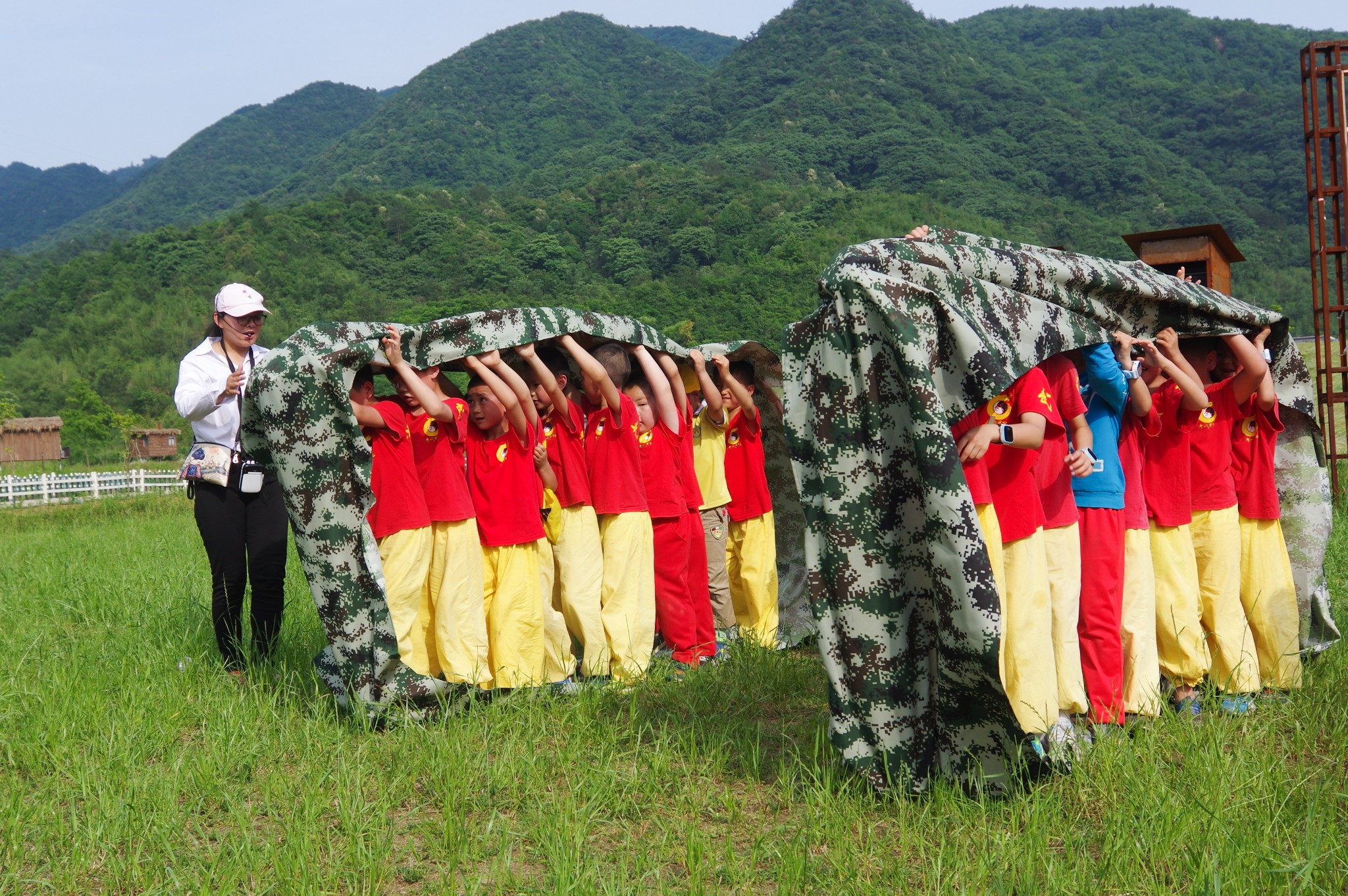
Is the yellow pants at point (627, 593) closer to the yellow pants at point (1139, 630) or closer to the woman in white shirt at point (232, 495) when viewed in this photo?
the woman in white shirt at point (232, 495)

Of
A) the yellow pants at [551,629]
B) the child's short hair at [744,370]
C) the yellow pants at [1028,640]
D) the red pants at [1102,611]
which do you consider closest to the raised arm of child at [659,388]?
the child's short hair at [744,370]

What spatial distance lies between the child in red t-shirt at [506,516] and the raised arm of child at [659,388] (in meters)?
0.90

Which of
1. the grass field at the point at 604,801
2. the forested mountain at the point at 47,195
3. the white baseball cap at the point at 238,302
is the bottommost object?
the grass field at the point at 604,801

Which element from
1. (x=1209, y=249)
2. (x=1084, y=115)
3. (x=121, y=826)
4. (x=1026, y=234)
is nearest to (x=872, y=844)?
(x=121, y=826)

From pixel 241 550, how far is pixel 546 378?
5.79 ft

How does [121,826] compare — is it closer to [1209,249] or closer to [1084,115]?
[1209,249]

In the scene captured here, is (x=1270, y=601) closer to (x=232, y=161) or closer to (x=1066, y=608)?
(x=1066, y=608)

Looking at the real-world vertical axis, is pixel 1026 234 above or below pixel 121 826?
above

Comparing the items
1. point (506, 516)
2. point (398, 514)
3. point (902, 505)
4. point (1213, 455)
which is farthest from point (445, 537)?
point (1213, 455)

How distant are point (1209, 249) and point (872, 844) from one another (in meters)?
4.80

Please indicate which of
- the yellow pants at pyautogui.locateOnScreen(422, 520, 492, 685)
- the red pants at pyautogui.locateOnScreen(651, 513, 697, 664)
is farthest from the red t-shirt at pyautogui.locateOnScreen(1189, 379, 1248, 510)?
the yellow pants at pyautogui.locateOnScreen(422, 520, 492, 685)

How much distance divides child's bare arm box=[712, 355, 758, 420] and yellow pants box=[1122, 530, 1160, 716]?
2.83m

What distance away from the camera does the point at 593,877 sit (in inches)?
130

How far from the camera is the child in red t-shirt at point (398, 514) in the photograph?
5.02m
